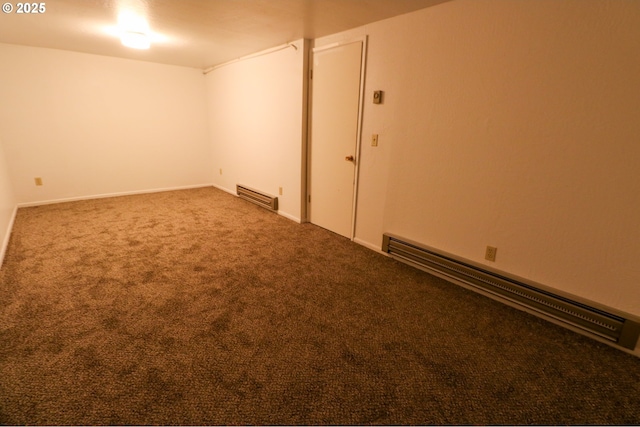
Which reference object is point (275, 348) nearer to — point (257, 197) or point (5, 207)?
point (257, 197)

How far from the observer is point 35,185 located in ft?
14.7

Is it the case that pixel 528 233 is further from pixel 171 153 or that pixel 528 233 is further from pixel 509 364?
pixel 171 153

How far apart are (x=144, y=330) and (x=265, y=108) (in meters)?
3.25

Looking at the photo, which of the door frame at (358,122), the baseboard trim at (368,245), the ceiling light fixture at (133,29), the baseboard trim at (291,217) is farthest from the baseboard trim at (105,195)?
the baseboard trim at (368,245)

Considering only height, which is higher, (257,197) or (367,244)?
(257,197)

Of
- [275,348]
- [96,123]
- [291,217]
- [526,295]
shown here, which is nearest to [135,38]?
[96,123]

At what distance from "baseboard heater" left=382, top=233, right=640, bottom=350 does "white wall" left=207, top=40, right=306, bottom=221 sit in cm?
170

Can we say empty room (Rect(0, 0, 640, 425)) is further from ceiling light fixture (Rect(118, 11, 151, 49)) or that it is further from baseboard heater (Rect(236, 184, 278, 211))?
baseboard heater (Rect(236, 184, 278, 211))

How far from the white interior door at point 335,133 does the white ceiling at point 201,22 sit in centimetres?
30

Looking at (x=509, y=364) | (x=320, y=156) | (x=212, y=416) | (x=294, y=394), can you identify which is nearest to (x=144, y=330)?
(x=212, y=416)

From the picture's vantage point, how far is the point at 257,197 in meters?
4.66

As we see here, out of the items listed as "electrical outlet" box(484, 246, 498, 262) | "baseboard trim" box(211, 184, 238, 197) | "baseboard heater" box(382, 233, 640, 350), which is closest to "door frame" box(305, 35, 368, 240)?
"baseboard heater" box(382, 233, 640, 350)

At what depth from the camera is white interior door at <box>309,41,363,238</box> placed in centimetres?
310

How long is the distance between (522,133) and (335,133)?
183 cm
